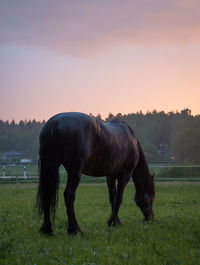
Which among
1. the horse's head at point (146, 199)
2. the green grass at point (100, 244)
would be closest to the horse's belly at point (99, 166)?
the green grass at point (100, 244)

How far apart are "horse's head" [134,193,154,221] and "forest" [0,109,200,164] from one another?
4430cm

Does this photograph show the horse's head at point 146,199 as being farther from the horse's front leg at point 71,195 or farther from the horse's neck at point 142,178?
the horse's front leg at point 71,195

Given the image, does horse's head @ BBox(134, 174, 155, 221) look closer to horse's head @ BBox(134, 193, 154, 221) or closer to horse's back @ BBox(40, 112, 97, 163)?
horse's head @ BBox(134, 193, 154, 221)

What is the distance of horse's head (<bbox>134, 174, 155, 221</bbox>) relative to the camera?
298 inches

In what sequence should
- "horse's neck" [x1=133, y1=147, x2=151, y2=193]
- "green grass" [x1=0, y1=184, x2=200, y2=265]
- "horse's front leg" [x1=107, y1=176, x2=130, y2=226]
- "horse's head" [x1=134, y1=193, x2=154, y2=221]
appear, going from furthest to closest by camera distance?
"horse's neck" [x1=133, y1=147, x2=151, y2=193] → "horse's head" [x1=134, y1=193, x2=154, y2=221] → "horse's front leg" [x1=107, y1=176, x2=130, y2=226] → "green grass" [x1=0, y1=184, x2=200, y2=265]

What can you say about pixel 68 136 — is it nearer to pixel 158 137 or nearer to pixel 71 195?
pixel 71 195

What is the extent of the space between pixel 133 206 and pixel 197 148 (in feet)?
191

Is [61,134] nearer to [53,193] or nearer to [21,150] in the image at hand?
[53,193]

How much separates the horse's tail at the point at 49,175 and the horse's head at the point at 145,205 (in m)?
2.82

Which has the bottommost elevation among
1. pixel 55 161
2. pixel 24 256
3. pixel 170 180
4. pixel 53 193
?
pixel 170 180

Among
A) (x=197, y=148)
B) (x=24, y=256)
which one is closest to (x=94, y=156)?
(x=24, y=256)

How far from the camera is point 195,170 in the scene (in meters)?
24.9

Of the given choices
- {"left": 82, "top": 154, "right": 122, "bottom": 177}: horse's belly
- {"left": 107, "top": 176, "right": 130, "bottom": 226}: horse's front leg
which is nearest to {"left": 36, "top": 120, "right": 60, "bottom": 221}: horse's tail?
{"left": 82, "top": 154, "right": 122, "bottom": 177}: horse's belly

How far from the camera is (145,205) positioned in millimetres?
7602
